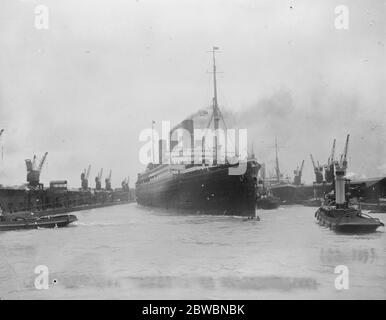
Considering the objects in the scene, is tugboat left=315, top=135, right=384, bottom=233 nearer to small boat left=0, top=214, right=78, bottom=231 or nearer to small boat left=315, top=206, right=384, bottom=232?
small boat left=315, top=206, right=384, bottom=232

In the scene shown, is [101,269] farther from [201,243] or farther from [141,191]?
[141,191]

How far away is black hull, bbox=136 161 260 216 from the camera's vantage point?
43000 millimetres

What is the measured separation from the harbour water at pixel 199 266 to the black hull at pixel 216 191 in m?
12.3

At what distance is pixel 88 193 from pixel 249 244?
9656 centimetres

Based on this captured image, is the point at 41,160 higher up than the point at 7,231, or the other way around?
the point at 41,160

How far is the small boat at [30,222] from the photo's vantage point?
38.8 m

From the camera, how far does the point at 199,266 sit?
18125mm

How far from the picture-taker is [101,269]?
18016mm

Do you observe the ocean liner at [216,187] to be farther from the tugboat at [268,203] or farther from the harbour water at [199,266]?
the tugboat at [268,203]

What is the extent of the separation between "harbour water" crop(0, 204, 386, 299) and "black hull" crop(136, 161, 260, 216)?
40.4 ft

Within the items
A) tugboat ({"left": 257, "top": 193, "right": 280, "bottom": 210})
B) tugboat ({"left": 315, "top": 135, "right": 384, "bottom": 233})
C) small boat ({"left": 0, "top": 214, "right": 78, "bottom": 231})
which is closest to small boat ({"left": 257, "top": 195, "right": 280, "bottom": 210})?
tugboat ({"left": 257, "top": 193, "right": 280, "bottom": 210})

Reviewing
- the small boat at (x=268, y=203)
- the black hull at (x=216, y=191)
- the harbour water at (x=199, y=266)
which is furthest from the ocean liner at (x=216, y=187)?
the small boat at (x=268, y=203)

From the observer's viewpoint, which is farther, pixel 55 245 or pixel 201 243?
pixel 55 245
